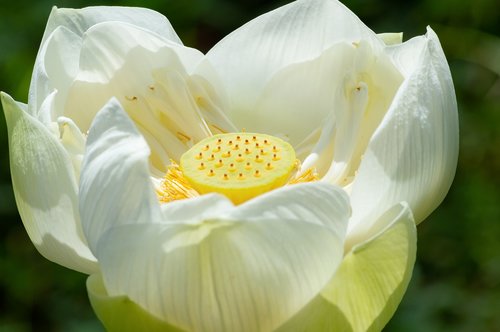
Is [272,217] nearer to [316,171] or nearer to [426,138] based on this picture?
[426,138]

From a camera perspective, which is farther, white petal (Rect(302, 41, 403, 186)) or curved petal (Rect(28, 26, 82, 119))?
white petal (Rect(302, 41, 403, 186))

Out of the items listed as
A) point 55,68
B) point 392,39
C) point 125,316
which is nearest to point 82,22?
point 55,68

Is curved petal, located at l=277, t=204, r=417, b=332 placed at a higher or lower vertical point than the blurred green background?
higher

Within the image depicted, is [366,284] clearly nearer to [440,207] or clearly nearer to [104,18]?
[104,18]

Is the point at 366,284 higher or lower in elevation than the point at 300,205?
lower

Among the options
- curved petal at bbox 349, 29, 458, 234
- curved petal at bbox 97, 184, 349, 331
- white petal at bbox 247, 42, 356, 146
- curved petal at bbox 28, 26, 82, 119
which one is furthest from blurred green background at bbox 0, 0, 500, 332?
curved petal at bbox 97, 184, 349, 331

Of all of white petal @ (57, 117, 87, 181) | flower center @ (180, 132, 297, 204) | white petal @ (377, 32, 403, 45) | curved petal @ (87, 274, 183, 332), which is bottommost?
curved petal @ (87, 274, 183, 332)

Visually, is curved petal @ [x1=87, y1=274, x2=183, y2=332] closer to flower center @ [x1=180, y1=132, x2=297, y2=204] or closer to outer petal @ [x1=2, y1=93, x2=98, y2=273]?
outer petal @ [x1=2, y1=93, x2=98, y2=273]
